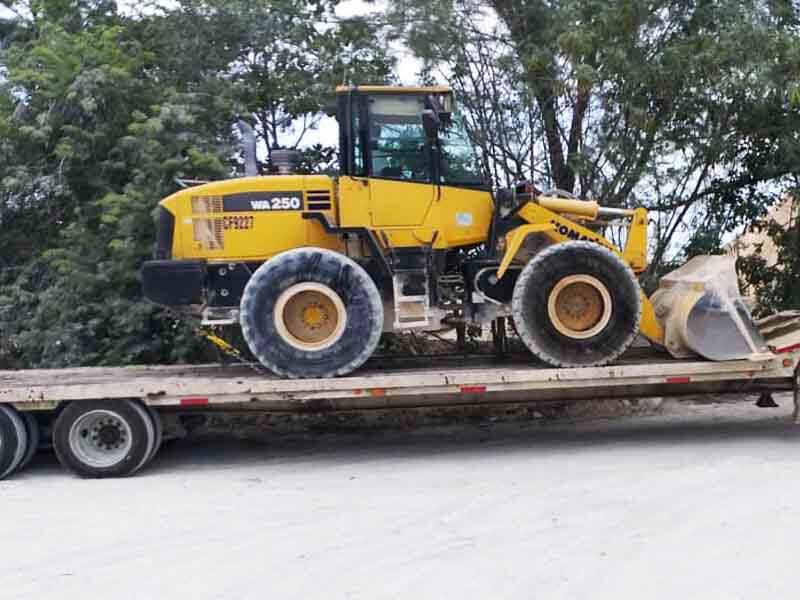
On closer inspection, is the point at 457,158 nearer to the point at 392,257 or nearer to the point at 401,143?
the point at 401,143

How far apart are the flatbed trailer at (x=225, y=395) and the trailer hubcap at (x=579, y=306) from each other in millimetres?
442

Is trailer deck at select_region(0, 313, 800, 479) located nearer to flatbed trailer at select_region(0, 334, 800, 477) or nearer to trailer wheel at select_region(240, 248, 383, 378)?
flatbed trailer at select_region(0, 334, 800, 477)

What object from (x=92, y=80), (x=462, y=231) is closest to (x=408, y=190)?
(x=462, y=231)

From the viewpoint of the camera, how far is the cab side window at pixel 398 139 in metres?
8.10

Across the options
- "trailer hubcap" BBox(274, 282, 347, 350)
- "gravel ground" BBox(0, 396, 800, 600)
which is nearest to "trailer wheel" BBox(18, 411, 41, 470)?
"gravel ground" BBox(0, 396, 800, 600)

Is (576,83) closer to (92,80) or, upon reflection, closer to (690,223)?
(690,223)

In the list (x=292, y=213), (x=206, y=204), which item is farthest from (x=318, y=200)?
(x=206, y=204)

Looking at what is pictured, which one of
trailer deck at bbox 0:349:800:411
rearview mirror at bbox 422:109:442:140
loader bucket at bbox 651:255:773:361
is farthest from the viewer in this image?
loader bucket at bbox 651:255:773:361

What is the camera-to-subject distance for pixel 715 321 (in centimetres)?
800

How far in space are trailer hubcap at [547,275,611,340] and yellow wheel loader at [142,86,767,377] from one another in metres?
0.01

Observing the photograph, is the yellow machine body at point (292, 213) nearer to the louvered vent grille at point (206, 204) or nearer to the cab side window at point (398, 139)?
the louvered vent grille at point (206, 204)

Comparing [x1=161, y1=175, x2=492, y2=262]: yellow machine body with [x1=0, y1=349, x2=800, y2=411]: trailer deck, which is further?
[x1=161, y1=175, x2=492, y2=262]: yellow machine body

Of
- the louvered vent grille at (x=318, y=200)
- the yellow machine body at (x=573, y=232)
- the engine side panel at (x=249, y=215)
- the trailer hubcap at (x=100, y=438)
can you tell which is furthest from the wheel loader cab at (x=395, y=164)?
the trailer hubcap at (x=100, y=438)

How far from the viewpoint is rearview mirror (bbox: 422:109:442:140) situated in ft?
25.1
